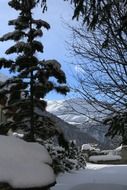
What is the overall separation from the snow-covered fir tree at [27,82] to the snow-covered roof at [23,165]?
18.6ft

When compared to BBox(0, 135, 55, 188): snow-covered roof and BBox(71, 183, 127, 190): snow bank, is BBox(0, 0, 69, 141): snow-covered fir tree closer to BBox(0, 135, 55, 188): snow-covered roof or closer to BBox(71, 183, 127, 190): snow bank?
BBox(71, 183, 127, 190): snow bank

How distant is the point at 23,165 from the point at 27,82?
7455mm

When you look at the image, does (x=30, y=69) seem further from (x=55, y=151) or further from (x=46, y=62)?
(x=55, y=151)

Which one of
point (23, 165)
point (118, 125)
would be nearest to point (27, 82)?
point (118, 125)

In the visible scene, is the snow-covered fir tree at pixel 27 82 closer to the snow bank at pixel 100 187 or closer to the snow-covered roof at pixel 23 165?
the snow bank at pixel 100 187

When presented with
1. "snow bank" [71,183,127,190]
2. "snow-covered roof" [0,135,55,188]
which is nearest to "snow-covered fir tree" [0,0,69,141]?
"snow bank" [71,183,127,190]

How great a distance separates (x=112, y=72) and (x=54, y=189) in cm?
385

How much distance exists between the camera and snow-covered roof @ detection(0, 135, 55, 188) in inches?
340

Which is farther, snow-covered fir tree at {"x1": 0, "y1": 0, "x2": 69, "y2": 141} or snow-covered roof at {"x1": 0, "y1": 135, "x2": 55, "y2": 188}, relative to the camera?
snow-covered fir tree at {"x1": 0, "y1": 0, "x2": 69, "y2": 141}

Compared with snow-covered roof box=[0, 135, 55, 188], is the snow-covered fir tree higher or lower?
higher

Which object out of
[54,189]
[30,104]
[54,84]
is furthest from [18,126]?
[54,189]

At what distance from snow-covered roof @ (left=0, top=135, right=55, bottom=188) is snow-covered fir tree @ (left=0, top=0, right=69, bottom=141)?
566 centimetres

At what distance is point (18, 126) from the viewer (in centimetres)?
1606

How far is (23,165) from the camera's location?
916 centimetres
